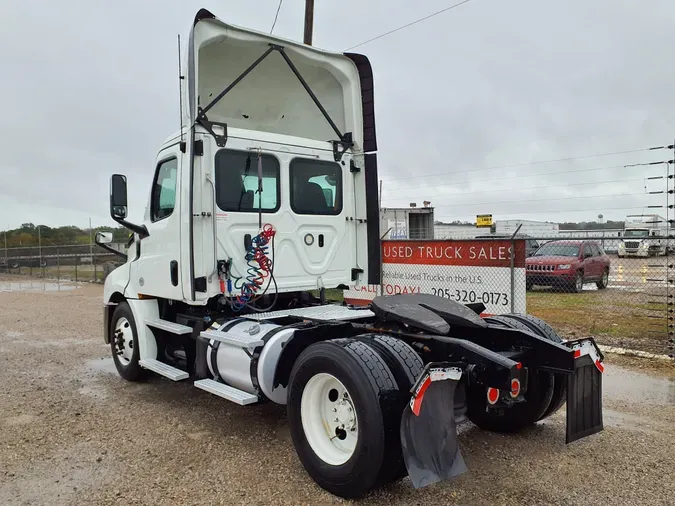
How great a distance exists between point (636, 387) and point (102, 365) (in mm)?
6765

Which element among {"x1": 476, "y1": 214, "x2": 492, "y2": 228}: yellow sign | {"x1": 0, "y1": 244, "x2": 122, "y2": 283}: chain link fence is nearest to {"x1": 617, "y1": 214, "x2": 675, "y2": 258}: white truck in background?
{"x1": 0, "y1": 244, "x2": 122, "y2": 283}: chain link fence

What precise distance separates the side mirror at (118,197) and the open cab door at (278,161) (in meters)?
1.05

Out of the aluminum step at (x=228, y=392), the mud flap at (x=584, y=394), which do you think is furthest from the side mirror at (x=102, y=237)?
the mud flap at (x=584, y=394)

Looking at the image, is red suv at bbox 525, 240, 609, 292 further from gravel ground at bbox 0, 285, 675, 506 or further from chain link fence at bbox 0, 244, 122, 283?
chain link fence at bbox 0, 244, 122, 283

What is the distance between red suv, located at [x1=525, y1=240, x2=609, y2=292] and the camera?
12359 mm

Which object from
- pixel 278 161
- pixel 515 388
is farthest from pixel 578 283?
pixel 515 388

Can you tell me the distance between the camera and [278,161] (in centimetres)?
561

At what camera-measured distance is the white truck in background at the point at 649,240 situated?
281 inches

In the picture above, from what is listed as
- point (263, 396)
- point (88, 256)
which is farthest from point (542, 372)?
point (88, 256)

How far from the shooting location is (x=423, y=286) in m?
9.34

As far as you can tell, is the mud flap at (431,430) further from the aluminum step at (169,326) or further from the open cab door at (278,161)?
the aluminum step at (169,326)

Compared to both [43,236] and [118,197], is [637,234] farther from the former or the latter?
[43,236]

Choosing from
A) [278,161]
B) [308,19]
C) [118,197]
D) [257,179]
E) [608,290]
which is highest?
[308,19]

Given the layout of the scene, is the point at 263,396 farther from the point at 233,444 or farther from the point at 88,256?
the point at 88,256
